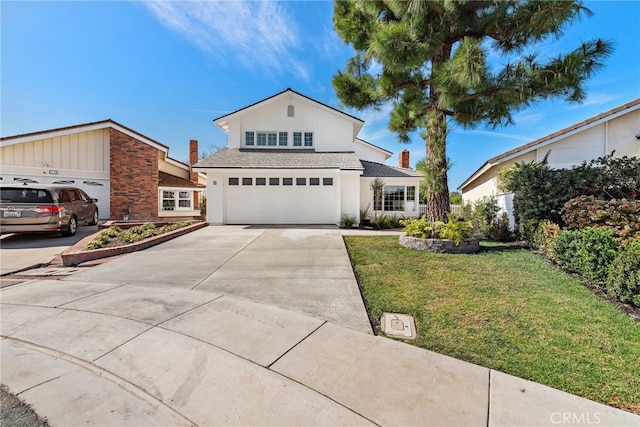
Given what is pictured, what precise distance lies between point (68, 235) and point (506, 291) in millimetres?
13967

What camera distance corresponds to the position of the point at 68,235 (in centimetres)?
1016

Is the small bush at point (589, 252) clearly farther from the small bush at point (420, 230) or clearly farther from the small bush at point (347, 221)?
the small bush at point (347, 221)

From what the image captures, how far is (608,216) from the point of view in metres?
5.81

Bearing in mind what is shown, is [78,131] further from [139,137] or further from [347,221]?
[347,221]

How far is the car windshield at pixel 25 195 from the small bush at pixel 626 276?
1483 cm

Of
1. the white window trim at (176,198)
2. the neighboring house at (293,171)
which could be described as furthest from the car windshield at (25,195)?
the white window trim at (176,198)

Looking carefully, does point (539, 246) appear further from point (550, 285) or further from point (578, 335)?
point (578, 335)

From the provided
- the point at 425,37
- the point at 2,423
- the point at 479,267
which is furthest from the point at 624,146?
the point at 2,423

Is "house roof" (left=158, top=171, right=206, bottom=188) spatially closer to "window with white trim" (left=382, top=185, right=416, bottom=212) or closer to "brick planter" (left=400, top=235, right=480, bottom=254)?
"window with white trim" (left=382, top=185, right=416, bottom=212)

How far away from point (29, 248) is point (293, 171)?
9.92m

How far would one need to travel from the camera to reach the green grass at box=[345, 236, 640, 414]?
8.85 ft

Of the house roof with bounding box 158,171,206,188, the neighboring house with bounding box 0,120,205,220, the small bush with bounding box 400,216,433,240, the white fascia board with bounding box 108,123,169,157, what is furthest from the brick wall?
the small bush with bounding box 400,216,433,240

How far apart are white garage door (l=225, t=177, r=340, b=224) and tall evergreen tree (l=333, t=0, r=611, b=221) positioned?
6.06m

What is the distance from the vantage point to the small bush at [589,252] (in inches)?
189
